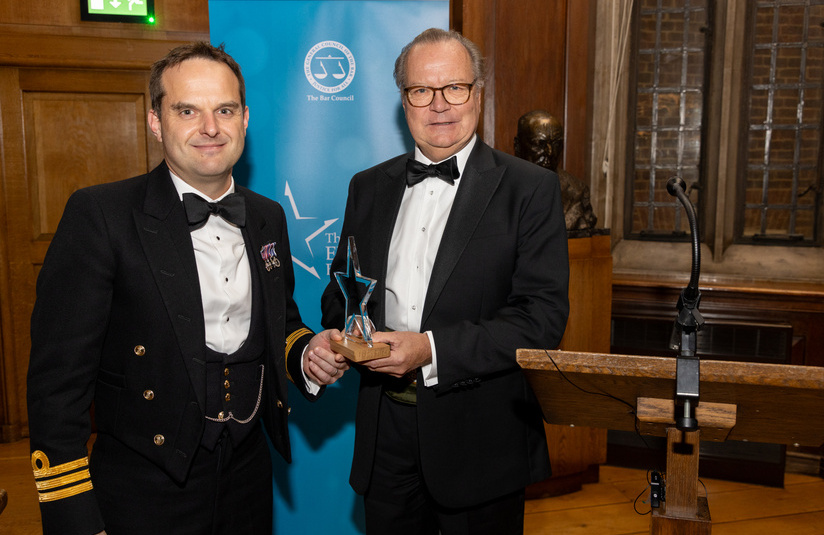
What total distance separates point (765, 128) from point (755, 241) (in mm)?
722

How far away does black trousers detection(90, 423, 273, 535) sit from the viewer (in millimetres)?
1525

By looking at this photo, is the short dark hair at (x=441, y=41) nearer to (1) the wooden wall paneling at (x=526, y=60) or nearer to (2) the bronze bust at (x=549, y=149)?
(2) the bronze bust at (x=549, y=149)

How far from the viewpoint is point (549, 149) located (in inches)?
126

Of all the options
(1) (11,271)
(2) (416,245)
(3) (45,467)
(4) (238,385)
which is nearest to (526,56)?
(2) (416,245)

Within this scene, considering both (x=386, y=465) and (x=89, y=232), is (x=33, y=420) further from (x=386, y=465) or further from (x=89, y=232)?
(x=386, y=465)

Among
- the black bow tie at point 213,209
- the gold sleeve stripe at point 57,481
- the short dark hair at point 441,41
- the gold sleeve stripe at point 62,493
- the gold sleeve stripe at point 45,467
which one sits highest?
the short dark hair at point 441,41

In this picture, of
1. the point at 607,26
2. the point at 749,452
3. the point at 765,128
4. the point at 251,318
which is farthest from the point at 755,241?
the point at 251,318

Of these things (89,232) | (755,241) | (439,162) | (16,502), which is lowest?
(16,502)

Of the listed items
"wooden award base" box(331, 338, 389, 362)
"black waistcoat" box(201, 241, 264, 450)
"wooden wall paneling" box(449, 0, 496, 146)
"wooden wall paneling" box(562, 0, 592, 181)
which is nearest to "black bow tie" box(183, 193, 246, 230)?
"black waistcoat" box(201, 241, 264, 450)

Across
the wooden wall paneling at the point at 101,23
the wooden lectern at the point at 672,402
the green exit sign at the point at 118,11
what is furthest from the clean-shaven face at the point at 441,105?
the green exit sign at the point at 118,11

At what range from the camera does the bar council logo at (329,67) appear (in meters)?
2.52

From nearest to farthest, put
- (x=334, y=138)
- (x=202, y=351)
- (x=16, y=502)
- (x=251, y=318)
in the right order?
(x=202, y=351) < (x=251, y=318) < (x=334, y=138) < (x=16, y=502)

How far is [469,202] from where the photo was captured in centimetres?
180

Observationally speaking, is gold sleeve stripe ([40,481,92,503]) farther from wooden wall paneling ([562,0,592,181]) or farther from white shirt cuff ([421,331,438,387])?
wooden wall paneling ([562,0,592,181])
